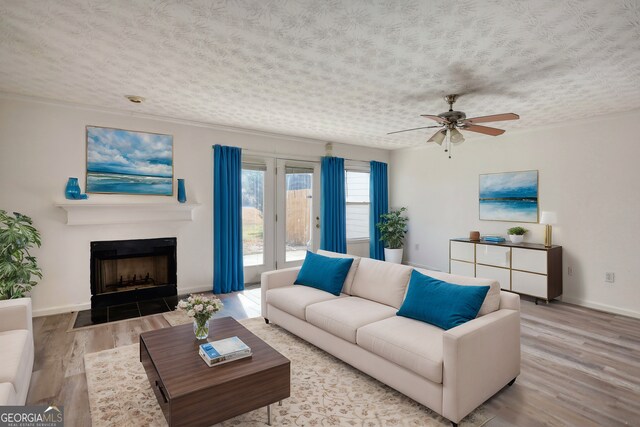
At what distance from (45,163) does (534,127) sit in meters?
6.58

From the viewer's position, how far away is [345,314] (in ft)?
9.48

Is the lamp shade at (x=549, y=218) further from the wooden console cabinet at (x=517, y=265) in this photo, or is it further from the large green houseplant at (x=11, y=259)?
the large green houseplant at (x=11, y=259)

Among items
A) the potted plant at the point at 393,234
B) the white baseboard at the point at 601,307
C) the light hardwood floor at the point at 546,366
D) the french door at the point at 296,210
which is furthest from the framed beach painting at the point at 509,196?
the french door at the point at 296,210

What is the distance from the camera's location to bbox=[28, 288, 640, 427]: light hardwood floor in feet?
7.45

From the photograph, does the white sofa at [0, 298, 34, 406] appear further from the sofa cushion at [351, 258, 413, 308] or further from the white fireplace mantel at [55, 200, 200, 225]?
the sofa cushion at [351, 258, 413, 308]

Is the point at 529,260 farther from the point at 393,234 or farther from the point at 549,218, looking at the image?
the point at 393,234

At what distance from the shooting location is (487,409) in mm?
2297

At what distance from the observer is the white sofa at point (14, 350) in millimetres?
1838

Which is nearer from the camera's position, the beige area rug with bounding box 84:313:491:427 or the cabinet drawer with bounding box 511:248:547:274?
the beige area rug with bounding box 84:313:491:427

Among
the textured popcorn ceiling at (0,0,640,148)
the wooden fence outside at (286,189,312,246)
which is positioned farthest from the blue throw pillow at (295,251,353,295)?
the wooden fence outside at (286,189,312,246)

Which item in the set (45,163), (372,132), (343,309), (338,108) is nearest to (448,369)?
(343,309)

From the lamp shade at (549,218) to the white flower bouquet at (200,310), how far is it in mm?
4589

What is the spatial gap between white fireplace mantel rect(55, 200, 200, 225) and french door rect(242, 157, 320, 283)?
3.52ft

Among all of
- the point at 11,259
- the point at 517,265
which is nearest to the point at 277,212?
the point at 11,259
